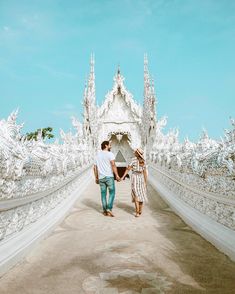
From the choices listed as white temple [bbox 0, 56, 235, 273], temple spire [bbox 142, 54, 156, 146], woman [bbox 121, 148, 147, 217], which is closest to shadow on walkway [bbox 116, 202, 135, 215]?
woman [bbox 121, 148, 147, 217]

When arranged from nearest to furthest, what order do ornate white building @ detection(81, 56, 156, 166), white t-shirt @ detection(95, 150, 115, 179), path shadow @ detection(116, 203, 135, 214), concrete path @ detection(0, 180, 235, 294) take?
concrete path @ detection(0, 180, 235, 294), white t-shirt @ detection(95, 150, 115, 179), path shadow @ detection(116, 203, 135, 214), ornate white building @ detection(81, 56, 156, 166)

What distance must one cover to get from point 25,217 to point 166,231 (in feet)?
5.92

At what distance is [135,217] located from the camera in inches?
198

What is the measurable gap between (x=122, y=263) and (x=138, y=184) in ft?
9.12

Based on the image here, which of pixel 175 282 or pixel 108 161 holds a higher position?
pixel 108 161

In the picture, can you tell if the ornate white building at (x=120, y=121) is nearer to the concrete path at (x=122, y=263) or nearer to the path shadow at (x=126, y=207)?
the path shadow at (x=126, y=207)

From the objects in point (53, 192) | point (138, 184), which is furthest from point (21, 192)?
point (138, 184)

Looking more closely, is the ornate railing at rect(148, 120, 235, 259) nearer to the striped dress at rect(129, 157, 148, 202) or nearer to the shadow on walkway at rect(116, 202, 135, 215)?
the striped dress at rect(129, 157, 148, 202)

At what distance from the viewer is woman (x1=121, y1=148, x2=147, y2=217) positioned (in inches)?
208

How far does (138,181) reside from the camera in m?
5.46

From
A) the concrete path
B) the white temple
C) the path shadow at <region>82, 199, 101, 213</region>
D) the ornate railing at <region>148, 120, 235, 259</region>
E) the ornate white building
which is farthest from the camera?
the ornate white building

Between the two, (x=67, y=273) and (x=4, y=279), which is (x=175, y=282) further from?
(x=4, y=279)

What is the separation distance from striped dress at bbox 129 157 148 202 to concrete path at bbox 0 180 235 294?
893 millimetres

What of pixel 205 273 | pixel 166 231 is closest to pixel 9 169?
pixel 205 273
